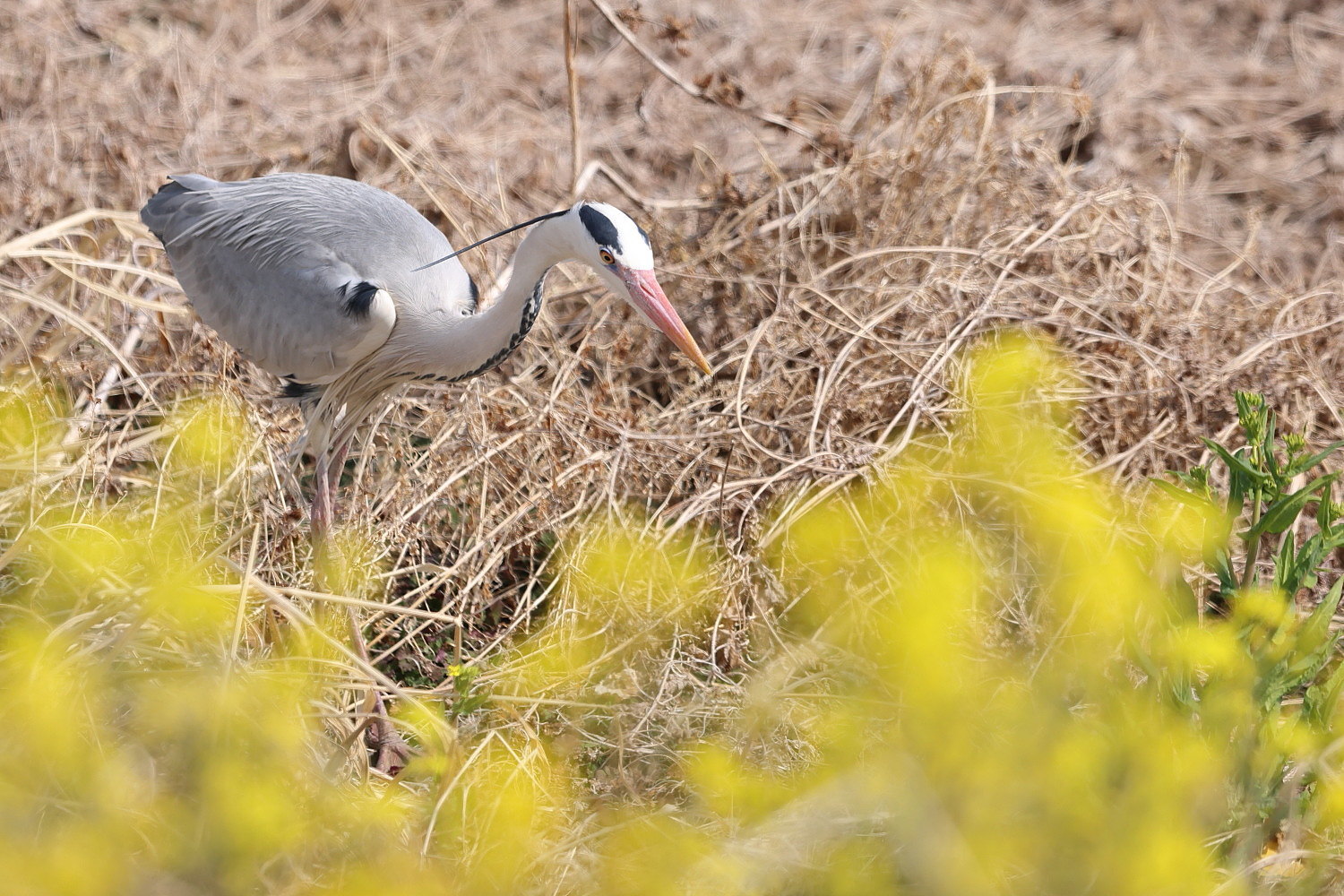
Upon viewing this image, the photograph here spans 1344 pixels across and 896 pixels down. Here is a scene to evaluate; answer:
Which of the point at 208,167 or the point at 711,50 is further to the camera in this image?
the point at 711,50

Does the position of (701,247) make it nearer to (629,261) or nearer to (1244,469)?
(629,261)

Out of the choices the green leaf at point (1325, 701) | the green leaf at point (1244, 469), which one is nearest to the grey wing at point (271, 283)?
the green leaf at point (1244, 469)

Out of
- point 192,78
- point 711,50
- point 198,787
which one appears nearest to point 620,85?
point 711,50

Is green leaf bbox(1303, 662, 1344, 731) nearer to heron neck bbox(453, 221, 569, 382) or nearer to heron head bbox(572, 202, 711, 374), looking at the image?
heron head bbox(572, 202, 711, 374)

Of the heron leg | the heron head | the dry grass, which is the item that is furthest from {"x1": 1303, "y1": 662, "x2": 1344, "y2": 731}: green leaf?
the heron leg

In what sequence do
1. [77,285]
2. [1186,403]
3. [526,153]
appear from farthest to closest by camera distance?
[526,153], [77,285], [1186,403]

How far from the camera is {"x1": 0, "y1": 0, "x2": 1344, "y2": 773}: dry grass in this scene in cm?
355

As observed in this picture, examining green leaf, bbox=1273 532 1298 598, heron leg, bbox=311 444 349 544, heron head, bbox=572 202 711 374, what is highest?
heron head, bbox=572 202 711 374

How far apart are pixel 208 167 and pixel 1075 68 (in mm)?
4369

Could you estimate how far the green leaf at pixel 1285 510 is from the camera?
230cm

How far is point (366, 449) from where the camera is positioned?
378cm

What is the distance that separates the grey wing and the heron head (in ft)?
2.18

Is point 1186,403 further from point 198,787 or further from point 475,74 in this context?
point 475,74

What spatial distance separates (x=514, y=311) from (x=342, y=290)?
1.65 ft
